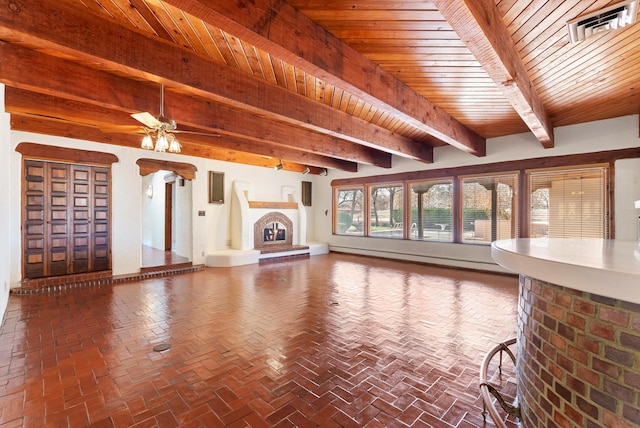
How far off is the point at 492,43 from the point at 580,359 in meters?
2.03

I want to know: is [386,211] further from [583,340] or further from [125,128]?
[583,340]

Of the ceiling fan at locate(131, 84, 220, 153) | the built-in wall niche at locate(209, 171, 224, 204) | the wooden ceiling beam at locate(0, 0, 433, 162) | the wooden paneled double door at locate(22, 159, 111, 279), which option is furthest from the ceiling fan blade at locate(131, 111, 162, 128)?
the built-in wall niche at locate(209, 171, 224, 204)

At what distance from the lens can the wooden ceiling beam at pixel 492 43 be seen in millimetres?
1720

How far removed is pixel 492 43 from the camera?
2.03 metres

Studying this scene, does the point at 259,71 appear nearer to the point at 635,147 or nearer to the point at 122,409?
the point at 122,409

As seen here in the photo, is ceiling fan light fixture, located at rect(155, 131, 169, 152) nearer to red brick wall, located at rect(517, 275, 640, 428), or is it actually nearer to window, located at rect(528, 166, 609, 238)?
red brick wall, located at rect(517, 275, 640, 428)

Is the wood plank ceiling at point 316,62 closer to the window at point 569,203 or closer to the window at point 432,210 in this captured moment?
the window at point 569,203

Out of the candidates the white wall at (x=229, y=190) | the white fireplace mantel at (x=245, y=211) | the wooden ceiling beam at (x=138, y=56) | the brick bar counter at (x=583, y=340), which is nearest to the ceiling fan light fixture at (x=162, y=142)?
the wooden ceiling beam at (x=138, y=56)

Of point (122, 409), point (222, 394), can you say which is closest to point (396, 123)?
point (222, 394)

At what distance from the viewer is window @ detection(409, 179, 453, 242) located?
689 centimetres

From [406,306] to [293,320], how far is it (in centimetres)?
163

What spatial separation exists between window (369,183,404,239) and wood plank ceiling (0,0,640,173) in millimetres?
3307

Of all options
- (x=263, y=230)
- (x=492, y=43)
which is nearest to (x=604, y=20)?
(x=492, y=43)

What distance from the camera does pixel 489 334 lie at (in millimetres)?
3078
